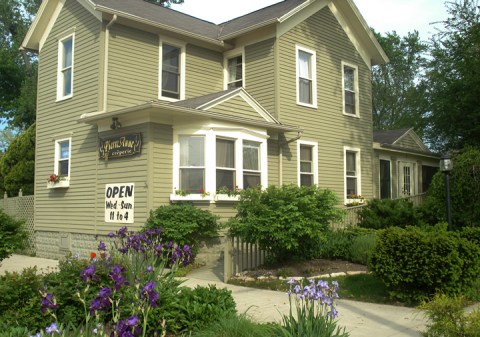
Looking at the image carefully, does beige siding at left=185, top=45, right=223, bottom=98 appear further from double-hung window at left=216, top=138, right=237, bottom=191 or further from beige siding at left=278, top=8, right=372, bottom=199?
double-hung window at left=216, top=138, right=237, bottom=191

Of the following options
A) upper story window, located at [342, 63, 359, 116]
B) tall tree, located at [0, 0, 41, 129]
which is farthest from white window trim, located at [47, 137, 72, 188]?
tall tree, located at [0, 0, 41, 129]

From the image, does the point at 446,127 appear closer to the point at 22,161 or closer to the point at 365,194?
the point at 365,194

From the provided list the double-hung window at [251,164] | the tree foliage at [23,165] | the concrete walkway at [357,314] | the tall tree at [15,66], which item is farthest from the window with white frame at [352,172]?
the tall tree at [15,66]

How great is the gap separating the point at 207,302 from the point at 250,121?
322 inches

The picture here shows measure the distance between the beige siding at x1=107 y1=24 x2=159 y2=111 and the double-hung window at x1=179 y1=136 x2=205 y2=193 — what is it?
8.59 feet

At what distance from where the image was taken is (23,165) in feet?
69.9

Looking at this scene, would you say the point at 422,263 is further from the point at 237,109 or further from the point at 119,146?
the point at 119,146

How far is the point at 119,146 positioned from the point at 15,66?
28009 millimetres

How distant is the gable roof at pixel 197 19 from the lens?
14695 mm

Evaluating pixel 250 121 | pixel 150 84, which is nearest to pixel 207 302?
pixel 250 121

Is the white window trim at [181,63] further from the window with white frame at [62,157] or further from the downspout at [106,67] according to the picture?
the window with white frame at [62,157]

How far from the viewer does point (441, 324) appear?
4.64m

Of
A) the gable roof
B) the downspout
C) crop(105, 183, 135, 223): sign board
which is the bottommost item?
crop(105, 183, 135, 223): sign board

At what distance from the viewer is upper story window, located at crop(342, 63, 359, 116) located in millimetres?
18531
